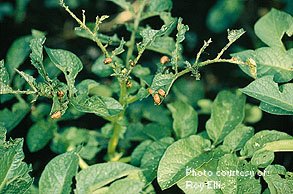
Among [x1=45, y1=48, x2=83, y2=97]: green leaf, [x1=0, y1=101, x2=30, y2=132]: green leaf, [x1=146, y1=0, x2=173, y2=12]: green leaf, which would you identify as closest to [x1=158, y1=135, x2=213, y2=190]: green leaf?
[x1=45, y1=48, x2=83, y2=97]: green leaf

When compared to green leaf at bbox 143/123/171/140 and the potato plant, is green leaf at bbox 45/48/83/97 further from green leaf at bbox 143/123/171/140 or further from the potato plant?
green leaf at bbox 143/123/171/140

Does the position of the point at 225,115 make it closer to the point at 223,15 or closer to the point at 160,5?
the point at 160,5

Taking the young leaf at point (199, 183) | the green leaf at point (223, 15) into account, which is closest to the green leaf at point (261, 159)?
the young leaf at point (199, 183)

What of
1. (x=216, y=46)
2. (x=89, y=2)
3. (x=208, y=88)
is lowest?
(x=208, y=88)

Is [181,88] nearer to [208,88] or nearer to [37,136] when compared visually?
[208,88]

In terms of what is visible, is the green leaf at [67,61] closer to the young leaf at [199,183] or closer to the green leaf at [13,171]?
the green leaf at [13,171]

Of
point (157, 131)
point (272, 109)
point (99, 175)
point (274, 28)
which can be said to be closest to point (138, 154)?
point (157, 131)

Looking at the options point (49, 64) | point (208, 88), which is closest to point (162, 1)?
point (49, 64)
